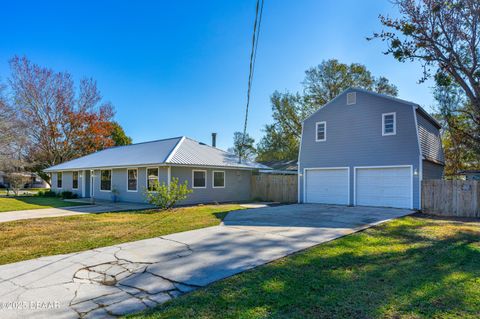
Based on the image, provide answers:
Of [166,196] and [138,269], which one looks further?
[166,196]

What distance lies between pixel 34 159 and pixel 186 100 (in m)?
20.5

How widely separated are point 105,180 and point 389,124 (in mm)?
16652

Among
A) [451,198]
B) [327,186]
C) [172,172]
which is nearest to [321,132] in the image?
[327,186]

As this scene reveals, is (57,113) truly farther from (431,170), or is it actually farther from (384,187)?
(431,170)

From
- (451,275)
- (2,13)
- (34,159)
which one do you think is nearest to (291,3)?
(451,275)

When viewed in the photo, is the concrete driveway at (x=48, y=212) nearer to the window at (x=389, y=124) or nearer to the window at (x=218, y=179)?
the window at (x=218, y=179)

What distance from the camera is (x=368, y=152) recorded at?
569 inches

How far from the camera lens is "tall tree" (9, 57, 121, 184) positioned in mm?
27547

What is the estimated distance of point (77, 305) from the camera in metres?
3.67

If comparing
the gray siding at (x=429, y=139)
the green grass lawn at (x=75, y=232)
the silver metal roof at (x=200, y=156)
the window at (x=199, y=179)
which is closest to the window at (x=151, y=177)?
the silver metal roof at (x=200, y=156)

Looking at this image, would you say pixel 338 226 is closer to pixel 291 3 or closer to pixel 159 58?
pixel 291 3

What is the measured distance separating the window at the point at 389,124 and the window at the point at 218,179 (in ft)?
29.6

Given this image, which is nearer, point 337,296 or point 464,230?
point 337,296

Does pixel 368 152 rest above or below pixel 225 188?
above
